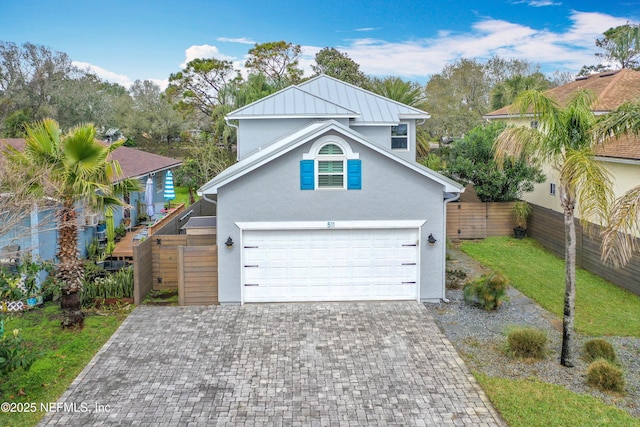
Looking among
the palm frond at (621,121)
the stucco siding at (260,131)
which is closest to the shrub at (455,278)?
the palm frond at (621,121)

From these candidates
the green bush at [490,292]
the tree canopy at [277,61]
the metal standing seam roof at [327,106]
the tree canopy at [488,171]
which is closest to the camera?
the green bush at [490,292]

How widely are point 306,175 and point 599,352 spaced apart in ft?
26.1

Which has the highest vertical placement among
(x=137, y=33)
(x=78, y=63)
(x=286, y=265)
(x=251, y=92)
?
(x=137, y=33)

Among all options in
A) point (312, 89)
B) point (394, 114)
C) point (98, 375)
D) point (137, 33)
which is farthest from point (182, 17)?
point (98, 375)

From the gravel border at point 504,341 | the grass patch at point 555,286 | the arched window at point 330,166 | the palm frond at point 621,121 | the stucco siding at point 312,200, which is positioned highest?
the palm frond at point 621,121

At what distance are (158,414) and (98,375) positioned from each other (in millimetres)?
2181

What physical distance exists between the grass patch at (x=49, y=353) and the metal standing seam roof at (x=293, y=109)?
911 centimetres

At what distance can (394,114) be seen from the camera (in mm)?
20047

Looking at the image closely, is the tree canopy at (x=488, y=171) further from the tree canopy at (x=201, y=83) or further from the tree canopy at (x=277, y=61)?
the tree canopy at (x=201, y=83)

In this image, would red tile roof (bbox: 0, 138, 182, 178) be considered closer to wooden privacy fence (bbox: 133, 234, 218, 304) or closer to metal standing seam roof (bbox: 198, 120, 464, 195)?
wooden privacy fence (bbox: 133, 234, 218, 304)

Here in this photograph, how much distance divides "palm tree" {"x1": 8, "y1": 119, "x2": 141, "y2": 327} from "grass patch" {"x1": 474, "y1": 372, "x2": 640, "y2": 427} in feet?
30.6

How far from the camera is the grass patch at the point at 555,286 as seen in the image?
12.6 m

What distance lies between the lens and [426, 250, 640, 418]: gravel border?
9.41 meters

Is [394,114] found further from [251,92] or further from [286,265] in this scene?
[251,92]
